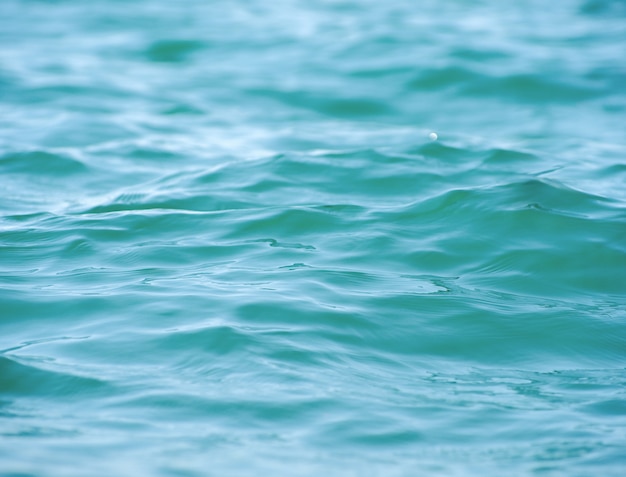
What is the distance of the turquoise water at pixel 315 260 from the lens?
3338mm

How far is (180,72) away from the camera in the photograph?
10227mm

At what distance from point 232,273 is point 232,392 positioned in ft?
4.64

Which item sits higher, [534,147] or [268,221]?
[534,147]

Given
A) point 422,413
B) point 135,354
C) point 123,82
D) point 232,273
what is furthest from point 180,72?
point 422,413

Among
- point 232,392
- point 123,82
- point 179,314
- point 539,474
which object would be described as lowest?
point 539,474

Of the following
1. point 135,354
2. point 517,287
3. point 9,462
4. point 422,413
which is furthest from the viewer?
point 517,287

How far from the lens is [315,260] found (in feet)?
17.0

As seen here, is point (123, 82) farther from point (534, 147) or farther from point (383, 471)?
point (383, 471)

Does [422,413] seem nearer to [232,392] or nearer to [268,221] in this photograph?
[232,392]

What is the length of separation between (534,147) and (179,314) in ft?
14.1

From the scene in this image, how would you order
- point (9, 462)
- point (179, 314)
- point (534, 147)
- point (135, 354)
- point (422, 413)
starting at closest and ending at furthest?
point (9, 462), point (422, 413), point (135, 354), point (179, 314), point (534, 147)

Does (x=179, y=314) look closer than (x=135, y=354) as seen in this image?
No

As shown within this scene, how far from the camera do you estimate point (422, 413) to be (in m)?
3.52

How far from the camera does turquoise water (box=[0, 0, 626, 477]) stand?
11.0 ft
